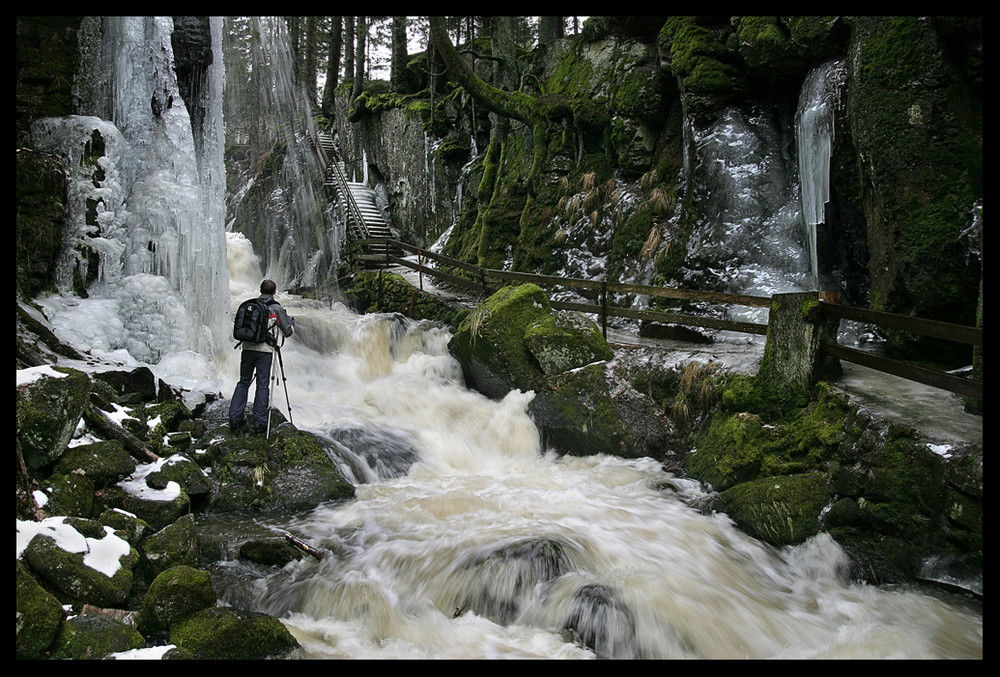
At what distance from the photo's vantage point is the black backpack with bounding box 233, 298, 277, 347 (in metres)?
7.16

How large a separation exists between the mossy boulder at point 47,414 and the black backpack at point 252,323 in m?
2.14

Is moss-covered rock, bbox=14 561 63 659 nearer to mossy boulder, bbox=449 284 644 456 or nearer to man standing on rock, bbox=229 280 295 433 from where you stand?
man standing on rock, bbox=229 280 295 433

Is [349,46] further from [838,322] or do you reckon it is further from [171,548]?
[171,548]

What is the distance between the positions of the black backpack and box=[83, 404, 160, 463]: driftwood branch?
5.51 feet

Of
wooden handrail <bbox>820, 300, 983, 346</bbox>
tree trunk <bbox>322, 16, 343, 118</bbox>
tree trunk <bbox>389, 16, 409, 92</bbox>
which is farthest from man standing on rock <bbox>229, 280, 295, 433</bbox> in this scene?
tree trunk <bbox>322, 16, 343, 118</bbox>

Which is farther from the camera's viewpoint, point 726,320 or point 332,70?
point 332,70

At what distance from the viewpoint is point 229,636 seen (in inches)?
148

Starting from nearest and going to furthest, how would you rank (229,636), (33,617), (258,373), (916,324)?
(33,617) → (229,636) → (916,324) → (258,373)

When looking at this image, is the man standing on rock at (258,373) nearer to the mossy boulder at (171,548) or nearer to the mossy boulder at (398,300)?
the mossy boulder at (171,548)

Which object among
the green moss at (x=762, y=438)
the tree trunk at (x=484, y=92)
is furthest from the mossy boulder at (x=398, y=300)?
the green moss at (x=762, y=438)

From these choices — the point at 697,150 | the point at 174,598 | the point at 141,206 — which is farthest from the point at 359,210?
the point at 174,598

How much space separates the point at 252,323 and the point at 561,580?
4.75 meters

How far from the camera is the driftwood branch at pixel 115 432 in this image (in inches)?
230

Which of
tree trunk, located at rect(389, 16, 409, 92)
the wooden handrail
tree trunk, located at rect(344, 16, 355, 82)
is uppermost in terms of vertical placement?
tree trunk, located at rect(344, 16, 355, 82)
